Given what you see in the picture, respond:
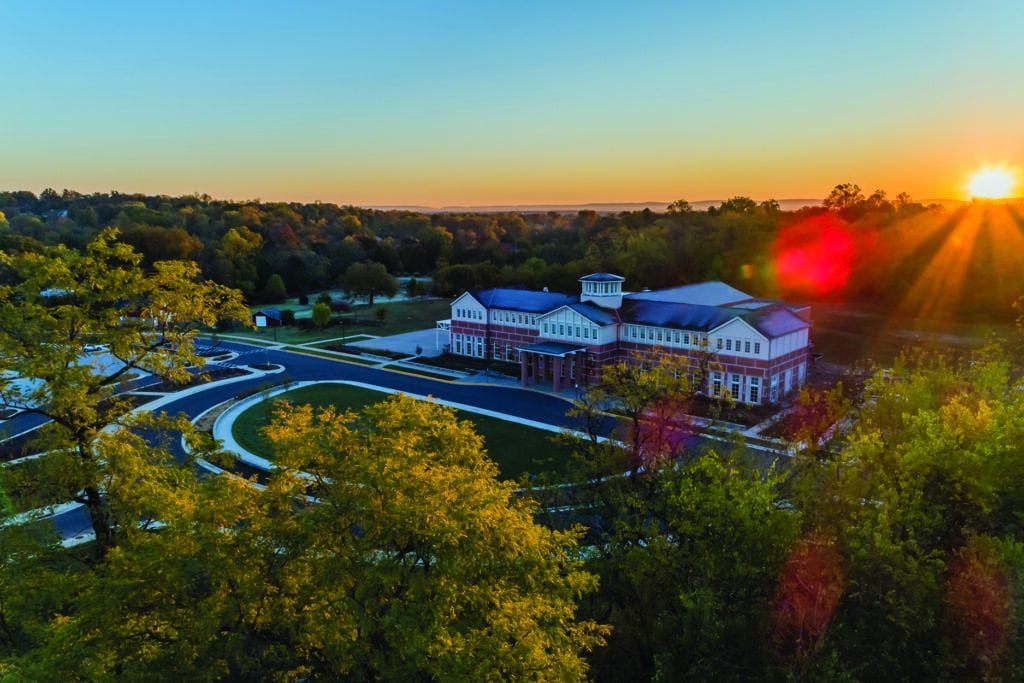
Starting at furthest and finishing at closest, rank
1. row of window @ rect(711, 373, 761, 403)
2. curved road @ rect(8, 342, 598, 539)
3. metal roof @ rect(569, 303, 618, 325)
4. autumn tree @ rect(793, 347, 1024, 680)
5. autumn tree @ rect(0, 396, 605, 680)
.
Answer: metal roof @ rect(569, 303, 618, 325), row of window @ rect(711, 373, 761, 403), curved road @ rect(8, 342, 598, 539), autumn tree @ rect(793, 347, 1024, 680), autumn tree @ rect(0, 396, 605, 680)

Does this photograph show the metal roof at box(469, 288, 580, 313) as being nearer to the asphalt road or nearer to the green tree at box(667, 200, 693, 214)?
the asphalt road

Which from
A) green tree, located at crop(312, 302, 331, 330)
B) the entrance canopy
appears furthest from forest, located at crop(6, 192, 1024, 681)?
green tree, located at crop(312, 302, 331, 330)

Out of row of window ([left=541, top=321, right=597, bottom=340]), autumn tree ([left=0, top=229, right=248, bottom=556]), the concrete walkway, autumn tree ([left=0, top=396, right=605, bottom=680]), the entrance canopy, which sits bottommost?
the concrete walkway

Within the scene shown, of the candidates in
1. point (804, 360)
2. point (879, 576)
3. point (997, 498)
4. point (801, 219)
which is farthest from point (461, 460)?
point (801, 219)

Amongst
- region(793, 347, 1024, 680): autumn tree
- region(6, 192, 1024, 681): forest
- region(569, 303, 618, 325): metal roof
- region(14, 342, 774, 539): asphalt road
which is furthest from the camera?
region(569, 303, 618, 325): metal roof

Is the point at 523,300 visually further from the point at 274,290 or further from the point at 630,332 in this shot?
the point at 274,290

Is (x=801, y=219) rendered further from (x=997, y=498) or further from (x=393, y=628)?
(x=393, y=628)
